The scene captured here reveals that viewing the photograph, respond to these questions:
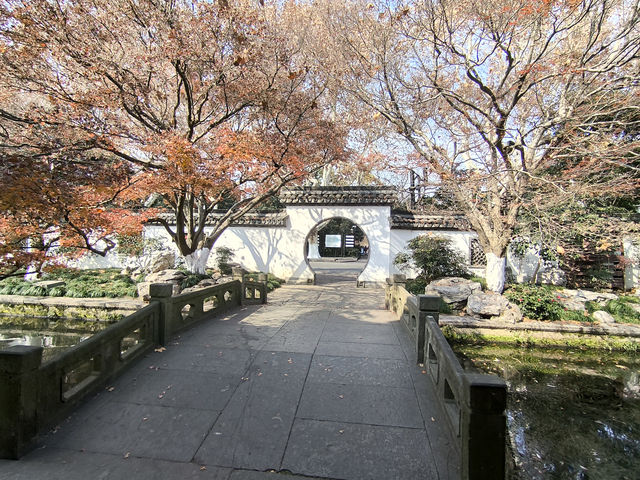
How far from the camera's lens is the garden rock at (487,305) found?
756 cm

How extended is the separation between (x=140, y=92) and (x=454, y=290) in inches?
324

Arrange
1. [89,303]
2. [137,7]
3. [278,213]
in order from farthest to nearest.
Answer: [278,213], [89,303], [137,7]

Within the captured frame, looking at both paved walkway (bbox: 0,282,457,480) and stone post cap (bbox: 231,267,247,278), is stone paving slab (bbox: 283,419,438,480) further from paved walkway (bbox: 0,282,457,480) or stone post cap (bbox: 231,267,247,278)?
stone post cap (bbox: 231,267,247,278)

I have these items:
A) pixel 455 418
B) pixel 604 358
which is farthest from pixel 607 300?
pixel 455 418

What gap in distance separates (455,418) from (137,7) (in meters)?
7.59

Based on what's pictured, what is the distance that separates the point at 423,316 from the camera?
4.32m

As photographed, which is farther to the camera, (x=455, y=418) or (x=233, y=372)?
(x=233, y=372)

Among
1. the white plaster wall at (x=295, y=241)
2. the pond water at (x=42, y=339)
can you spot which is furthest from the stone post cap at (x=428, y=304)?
the white plaster wall at (x=295, y=241)

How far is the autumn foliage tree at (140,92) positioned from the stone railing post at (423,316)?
4944mm

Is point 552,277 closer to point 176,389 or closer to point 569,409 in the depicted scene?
point 569,409

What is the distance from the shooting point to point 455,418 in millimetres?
2709

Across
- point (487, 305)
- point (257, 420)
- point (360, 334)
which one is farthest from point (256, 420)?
point (487, 305)

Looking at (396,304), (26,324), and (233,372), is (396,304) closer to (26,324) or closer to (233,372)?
(233,372)

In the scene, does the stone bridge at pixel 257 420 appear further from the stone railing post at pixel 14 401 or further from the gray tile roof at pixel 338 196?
the gray tile roof at pixel 338 196
